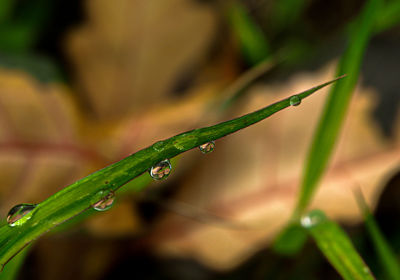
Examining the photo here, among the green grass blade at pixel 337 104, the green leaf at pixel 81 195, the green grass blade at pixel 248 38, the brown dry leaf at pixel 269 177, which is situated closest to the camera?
the green leaf at pixel 81 195

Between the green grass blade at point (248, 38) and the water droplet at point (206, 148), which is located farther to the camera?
the green grass blade at point (248, 38)

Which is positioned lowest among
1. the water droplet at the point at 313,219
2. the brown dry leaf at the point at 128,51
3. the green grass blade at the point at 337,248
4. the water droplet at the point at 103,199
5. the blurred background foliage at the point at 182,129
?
the green grass blade at the point at 337,248

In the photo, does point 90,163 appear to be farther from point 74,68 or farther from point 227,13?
point 227,13

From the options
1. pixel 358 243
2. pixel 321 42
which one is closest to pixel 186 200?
pixel 358 243

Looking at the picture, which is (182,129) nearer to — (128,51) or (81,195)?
(128,51)

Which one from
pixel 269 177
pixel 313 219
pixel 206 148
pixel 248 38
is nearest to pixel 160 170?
pixel 206 148

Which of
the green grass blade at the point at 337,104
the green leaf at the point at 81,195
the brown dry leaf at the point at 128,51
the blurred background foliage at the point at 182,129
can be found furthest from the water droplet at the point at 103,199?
the brown dry leaf at the point at 128,51

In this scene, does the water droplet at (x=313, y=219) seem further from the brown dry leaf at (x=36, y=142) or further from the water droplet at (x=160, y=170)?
the brown dry leaf at (x=36, y=142)
